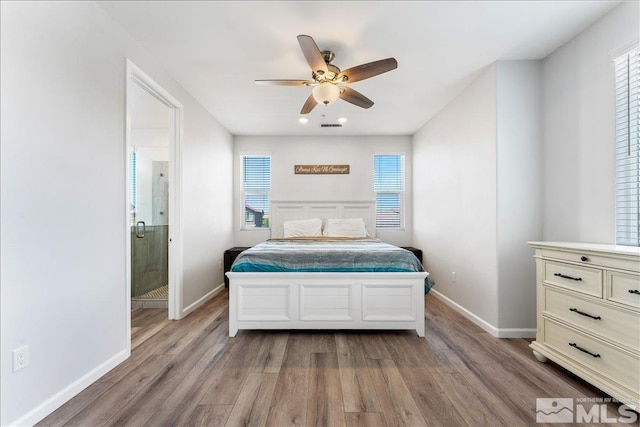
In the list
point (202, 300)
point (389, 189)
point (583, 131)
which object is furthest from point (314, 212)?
point (583, 131)

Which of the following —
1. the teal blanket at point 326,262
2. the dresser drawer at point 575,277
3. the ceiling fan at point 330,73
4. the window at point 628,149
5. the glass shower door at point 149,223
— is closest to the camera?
the dresser drawer at point 575,277

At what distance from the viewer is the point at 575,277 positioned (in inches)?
78.0

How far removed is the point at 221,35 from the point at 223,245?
3228 millimetres

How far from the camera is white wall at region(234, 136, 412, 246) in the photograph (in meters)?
5.35

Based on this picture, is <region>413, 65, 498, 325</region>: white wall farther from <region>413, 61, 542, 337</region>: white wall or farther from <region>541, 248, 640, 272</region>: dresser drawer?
<region>541, 248, 640, 272</region>: dresser drawer

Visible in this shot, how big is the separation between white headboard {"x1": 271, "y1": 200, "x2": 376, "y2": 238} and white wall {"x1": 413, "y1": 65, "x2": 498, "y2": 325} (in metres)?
1.03

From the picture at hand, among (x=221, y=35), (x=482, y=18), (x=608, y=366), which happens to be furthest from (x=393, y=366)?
(x=221, y=35)

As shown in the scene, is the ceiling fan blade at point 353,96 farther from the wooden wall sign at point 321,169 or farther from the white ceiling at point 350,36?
the wooden wall sign at point 321,169

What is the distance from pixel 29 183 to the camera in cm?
158

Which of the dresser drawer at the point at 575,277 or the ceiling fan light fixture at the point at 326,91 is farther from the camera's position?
the ceiling fan light fixture at the point at 326,91

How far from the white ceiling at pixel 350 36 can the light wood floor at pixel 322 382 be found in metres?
2.63

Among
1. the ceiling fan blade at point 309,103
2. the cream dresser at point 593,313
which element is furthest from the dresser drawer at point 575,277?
the ceiling fan blade at point 309,103

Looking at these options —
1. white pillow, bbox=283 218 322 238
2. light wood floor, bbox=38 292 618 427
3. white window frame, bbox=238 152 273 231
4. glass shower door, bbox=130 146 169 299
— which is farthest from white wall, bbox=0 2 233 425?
white window frame, bbox=238 152 273 231

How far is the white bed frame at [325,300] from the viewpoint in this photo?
2.79 m
